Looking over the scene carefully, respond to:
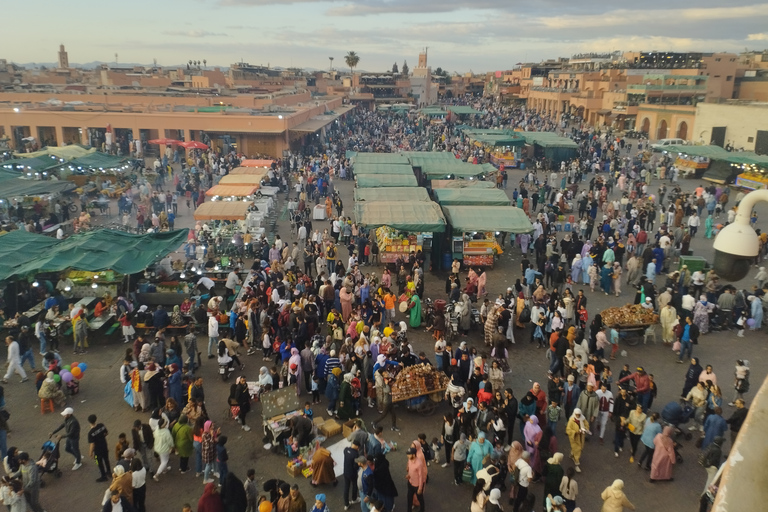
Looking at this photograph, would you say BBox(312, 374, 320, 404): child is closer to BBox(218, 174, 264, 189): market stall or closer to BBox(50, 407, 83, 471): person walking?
BBox(50, 407, 83, 471): person walking

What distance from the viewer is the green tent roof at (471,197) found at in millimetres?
19203

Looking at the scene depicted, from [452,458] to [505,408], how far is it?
3.64 ft

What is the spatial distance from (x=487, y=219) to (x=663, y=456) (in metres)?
9.96

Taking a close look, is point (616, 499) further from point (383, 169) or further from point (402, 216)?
point (383, 169)

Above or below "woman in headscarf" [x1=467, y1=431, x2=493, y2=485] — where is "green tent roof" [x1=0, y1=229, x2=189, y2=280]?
above

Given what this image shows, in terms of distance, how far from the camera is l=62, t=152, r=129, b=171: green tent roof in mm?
24109

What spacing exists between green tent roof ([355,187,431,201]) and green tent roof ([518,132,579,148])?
48.9 ft

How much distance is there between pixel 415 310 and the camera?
42.1ft

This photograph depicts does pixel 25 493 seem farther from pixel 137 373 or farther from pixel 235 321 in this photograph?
pixel 235 321

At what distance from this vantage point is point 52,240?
14.3m

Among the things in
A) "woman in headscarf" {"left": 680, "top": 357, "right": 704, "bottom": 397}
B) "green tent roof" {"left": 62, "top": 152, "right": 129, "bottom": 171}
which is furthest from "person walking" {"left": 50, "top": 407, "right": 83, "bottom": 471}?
"green tent roof" {"left": 62, "top": 152, "right": 129, "bottom": 171}

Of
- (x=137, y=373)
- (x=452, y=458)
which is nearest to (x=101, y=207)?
(x=137, y=373)

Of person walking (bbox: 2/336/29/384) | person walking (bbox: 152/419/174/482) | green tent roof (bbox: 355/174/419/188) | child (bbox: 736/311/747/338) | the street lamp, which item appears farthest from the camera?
green tent roof (bbox: 355/174/419/188)

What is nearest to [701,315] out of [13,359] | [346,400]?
[346,400]
